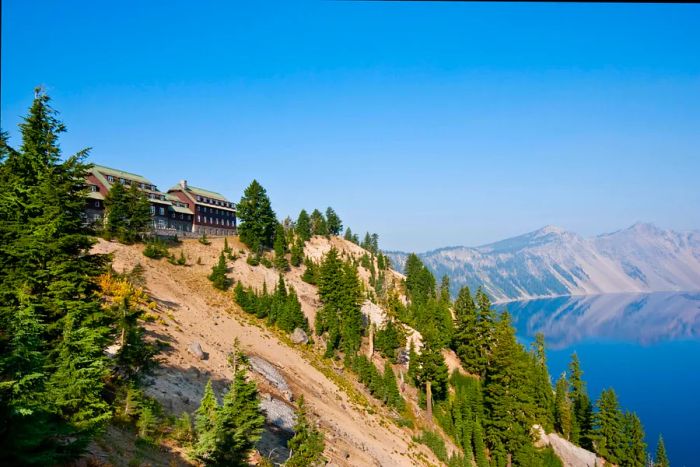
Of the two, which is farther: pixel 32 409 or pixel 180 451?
pixel 180 451

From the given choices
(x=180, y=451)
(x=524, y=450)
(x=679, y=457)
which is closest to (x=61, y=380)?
(x=180, y=451)

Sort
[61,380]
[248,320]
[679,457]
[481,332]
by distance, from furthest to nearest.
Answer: [679,457] → [481,332] → [248,320] → [61,380]

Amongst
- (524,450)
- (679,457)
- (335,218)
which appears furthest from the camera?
(335,218)

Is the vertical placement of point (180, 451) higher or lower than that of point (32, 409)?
lower

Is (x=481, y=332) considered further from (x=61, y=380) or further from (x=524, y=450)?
(x=61, y=380)

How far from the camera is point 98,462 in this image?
1691 cm

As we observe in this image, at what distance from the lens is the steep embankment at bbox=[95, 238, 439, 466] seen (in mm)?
35219

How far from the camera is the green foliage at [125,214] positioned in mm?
59625

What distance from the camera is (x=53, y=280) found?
20.7m

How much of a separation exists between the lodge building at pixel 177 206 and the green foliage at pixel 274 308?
69.3 ft

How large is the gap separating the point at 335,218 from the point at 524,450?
98913 millimetres

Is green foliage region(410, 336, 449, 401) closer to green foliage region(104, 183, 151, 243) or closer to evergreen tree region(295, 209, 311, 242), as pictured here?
green foliage region(104, 183, 151, 243)

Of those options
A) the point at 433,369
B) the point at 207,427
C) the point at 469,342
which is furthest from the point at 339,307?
the point at 207,427

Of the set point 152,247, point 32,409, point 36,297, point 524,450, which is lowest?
point 524,450
